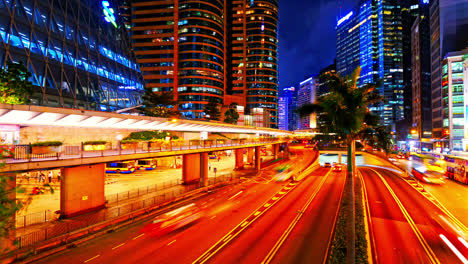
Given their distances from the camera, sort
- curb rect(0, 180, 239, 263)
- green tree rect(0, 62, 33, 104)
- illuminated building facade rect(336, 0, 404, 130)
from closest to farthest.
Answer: curb rect(0, 180, 239, 263), green tree rect(0, 62, 33, 104), illuminated building facade rect(336, 0, 404, 130)

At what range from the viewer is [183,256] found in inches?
521

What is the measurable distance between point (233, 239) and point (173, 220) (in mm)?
6185

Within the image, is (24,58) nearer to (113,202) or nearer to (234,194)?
(113,202)

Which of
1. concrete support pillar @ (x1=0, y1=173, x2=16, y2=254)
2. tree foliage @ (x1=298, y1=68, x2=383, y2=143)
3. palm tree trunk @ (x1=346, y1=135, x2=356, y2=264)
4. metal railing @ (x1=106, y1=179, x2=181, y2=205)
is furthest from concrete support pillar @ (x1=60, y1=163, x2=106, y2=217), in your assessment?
palm tree trunk @ (x1=346, y1=135, x2=356, y2=264)

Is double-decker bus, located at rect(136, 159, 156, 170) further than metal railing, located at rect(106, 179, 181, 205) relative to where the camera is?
Yes

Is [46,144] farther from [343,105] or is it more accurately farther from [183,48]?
[183,48]

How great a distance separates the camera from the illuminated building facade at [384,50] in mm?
154875

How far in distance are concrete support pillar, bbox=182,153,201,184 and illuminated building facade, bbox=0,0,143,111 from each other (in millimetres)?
21700

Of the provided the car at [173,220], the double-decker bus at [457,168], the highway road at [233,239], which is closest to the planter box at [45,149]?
the highway road at [233,239]

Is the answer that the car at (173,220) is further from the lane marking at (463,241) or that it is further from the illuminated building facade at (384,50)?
the illuminated building facade at (384,50)

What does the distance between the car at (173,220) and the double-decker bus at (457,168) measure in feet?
136

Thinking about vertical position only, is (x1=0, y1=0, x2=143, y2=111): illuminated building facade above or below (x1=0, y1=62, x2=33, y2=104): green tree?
above

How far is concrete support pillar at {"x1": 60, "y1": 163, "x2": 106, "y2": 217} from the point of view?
18.4 m

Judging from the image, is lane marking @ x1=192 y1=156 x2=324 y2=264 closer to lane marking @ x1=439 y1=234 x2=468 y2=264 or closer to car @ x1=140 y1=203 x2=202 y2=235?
car @ x1=140 y1=203 x2=202 y2=235
